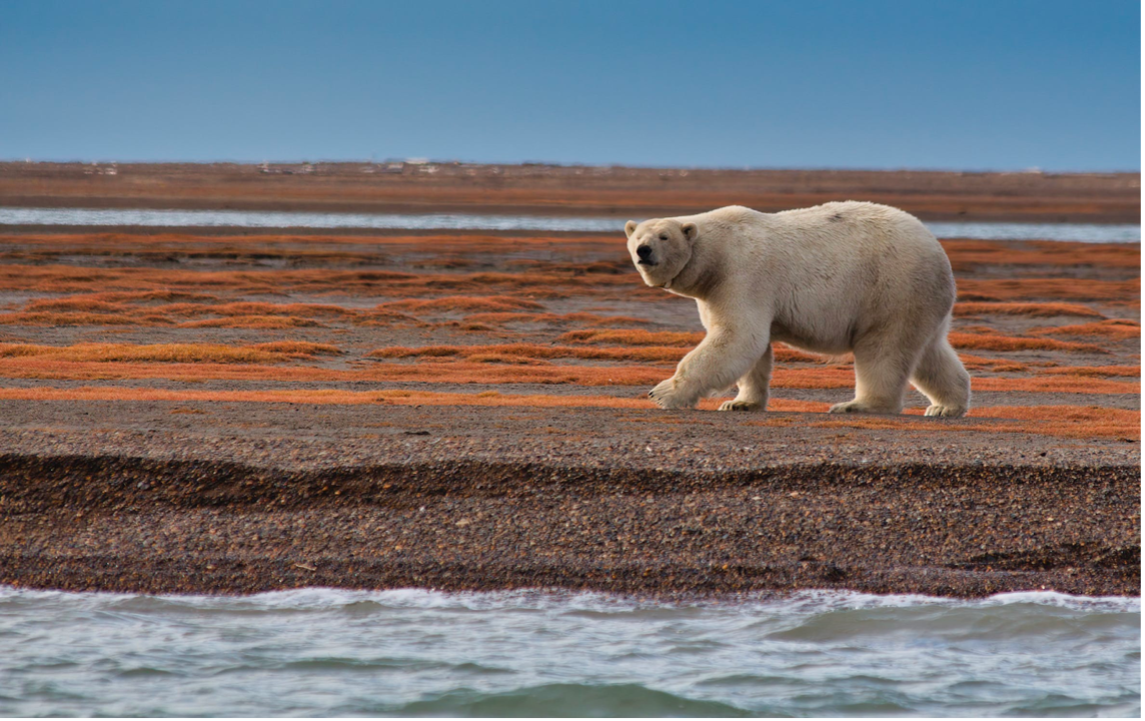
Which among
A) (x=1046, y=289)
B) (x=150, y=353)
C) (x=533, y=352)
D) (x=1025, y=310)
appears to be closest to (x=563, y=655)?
(x=150, y=353)

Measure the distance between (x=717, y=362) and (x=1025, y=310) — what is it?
27.0 meters

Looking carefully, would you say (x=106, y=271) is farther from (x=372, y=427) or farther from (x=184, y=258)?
(x=372, y=427)

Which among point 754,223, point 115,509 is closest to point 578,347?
point 754,223

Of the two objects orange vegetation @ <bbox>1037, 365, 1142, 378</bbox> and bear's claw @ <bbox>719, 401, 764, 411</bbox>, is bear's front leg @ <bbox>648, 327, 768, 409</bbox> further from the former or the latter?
orange vegetation @ <bbox>1037, 365, 1142, 378</bbox>

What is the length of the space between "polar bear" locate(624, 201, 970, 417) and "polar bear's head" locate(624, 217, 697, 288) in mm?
13

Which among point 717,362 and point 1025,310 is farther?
point 1025,310

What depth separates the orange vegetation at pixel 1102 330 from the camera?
31234mm

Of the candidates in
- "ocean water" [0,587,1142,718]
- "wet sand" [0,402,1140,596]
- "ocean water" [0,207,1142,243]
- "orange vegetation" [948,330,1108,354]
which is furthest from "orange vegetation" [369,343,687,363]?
"ocean water" [0,207,1142,243]

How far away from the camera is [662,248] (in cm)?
1261

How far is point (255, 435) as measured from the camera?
1112 centimetres

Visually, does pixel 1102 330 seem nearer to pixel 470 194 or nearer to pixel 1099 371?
pixel 1099 371

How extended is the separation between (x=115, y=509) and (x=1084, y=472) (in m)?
8.24

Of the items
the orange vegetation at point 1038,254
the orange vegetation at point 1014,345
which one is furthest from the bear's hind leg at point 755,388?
the orange vegetation at point 1038,254

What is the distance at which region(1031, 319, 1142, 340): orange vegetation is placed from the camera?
31234mm
